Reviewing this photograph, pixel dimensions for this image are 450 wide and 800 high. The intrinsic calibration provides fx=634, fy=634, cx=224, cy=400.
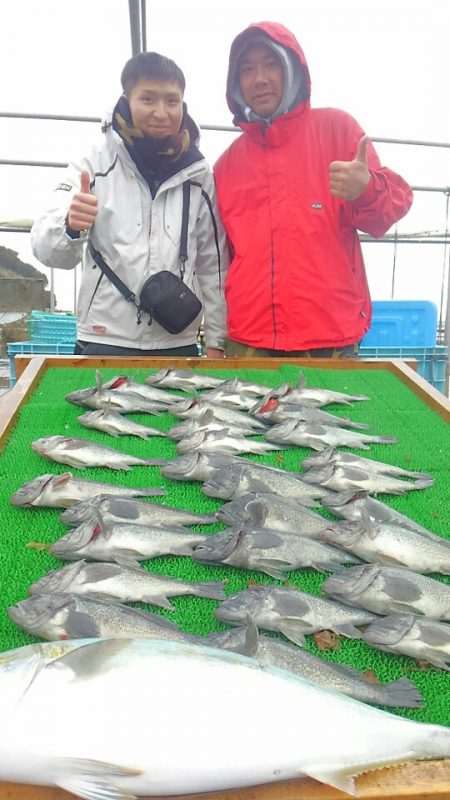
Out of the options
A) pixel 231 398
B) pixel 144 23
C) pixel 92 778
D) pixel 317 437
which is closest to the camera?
pixel 92 778

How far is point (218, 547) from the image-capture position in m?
1.82

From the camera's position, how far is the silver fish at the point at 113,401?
2.93m

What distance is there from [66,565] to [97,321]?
2.25m

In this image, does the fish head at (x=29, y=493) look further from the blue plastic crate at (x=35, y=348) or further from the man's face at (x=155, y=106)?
the blue plastic crate at (x=35, y=348)

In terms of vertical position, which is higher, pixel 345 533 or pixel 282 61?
pixel 282 61

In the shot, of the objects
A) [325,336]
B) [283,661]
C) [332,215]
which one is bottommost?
[283,661]

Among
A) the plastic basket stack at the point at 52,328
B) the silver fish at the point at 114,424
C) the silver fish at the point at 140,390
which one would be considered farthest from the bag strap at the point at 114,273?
the plastic basket stack at the point at 52,328

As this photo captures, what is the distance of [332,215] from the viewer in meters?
3.51

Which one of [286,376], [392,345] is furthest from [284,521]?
[392,345]

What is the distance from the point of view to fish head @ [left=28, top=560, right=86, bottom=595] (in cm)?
164

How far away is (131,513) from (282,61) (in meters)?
2.67

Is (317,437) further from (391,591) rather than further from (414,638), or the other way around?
(414,638)

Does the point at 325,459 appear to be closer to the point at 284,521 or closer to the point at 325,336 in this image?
the point at 284,521

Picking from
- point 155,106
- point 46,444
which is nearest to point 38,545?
point 46,444
